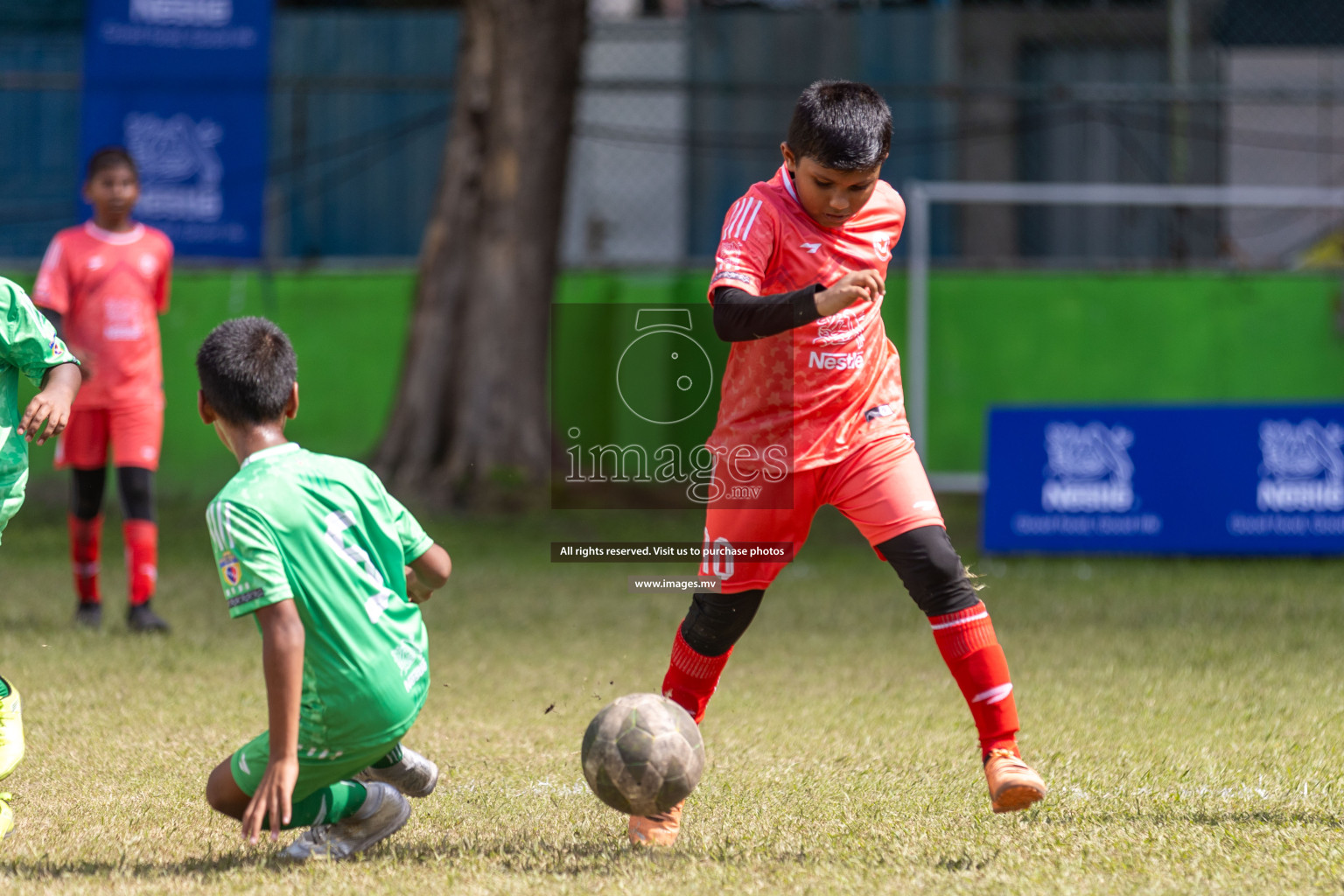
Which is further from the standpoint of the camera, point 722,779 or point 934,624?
point 722,779

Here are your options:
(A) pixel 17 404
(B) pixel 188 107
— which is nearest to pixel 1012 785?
(A) pixel 17 404

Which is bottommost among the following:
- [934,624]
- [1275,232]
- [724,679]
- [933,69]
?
[724,679]

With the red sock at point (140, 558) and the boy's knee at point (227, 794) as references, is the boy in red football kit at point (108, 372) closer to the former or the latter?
the red sock at point (140, 558)

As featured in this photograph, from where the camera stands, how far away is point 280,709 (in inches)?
119

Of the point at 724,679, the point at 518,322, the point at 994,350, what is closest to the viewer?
the point at 724,679

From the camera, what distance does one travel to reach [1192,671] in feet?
19.3

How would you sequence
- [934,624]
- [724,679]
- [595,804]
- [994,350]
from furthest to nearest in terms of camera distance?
[994,350]
[724,679]
[595,804]
[934,624]

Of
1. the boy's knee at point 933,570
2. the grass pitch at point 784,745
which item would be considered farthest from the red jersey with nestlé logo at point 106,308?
the boy's knee at point 933,570

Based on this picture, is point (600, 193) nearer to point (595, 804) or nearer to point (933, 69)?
point (933, 69)

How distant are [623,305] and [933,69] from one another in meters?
4.28

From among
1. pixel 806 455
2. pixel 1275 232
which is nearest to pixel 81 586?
pixel 806 455

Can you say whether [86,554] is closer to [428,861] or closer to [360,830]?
[360,830]
